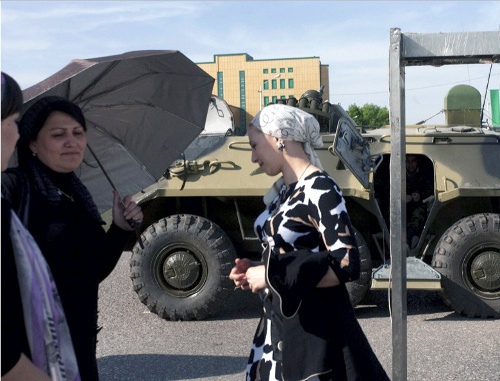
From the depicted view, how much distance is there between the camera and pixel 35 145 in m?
2.66

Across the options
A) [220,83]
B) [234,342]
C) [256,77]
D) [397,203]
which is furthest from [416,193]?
[220,83]

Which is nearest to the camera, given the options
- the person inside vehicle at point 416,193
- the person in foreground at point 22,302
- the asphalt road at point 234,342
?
the person in foreground at point 22,302

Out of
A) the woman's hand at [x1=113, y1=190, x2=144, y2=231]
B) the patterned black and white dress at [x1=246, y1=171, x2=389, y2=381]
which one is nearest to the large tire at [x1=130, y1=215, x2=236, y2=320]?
the woman's hand at [x1=113, y1=190, x2=144, y2=231]

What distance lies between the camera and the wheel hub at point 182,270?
7.66 metres

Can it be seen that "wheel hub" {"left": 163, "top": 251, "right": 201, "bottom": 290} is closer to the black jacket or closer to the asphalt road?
the asphalt road

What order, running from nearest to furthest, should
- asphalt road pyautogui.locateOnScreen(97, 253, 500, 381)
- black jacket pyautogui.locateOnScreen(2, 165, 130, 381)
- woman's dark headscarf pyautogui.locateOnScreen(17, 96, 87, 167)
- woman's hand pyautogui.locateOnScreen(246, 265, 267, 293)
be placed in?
1. black jacket pyautogui.locateOnScreen(2, 165, 130, 381)
2. woman's dark headscarf pyautogui.locateOnScreen(17, 96, 87, 167)
3. woman's hand pyautogui.locateOnScreen(246, 265, 267, 293)
4. asphalt road pyautogui.locateOnScreen(97, 253, 500, 381)

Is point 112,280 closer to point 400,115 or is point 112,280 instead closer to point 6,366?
point 400,115

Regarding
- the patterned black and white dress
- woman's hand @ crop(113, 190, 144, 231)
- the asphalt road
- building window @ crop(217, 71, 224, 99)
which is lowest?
the asphalt road

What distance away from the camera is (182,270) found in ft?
25.2

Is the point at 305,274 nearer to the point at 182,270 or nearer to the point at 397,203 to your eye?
the point at 397,203

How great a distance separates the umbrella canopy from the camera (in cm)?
322

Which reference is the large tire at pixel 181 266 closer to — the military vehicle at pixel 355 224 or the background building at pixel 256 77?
the military vehicle at pixel 355 224

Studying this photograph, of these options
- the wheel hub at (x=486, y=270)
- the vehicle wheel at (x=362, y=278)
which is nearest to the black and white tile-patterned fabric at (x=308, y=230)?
the vehicle wheel at (x=362, y=278)

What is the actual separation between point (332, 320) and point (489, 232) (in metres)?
5.01
